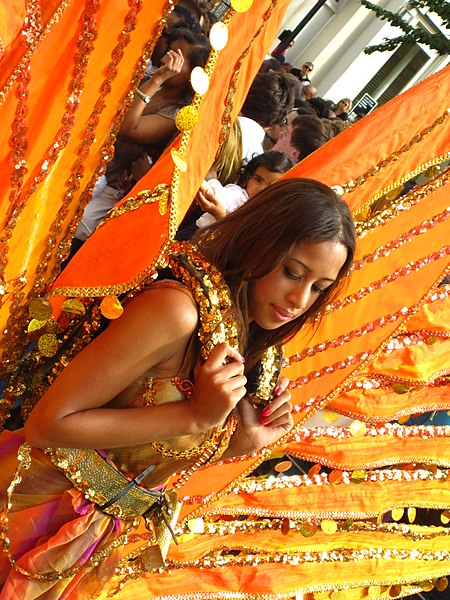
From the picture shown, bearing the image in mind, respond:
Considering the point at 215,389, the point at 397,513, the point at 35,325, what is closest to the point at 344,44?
the point at 397,513

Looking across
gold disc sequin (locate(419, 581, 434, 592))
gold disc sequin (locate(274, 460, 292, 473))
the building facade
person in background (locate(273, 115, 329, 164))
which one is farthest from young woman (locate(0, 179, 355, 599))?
the building facade

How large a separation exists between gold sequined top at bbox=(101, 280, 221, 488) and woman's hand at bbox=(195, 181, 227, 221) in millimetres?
628

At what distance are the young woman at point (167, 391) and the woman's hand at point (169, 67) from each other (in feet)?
1.59

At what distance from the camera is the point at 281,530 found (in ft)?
7.61

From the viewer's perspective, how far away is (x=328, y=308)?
6.72 feet

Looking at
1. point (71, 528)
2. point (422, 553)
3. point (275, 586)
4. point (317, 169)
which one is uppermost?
point (317, 169)

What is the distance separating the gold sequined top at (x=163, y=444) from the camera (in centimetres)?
125

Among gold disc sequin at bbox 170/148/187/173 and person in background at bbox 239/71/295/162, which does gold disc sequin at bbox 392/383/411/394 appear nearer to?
person in background at bbox 239/71/295/162

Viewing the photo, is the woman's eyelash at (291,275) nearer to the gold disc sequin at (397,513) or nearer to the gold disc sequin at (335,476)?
the gold disc sequin at (335,476)

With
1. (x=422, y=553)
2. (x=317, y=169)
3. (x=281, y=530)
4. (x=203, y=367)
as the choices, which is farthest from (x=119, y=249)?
(x=422, y=553)

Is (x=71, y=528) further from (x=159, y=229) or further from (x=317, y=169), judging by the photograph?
(x=317, y=169)

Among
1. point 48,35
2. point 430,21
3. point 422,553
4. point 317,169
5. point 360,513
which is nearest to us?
point 48,35

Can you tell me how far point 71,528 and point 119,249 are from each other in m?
0.51

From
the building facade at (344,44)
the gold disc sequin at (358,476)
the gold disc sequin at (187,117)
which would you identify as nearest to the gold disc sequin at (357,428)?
the gold disc sequin at (358,476)
